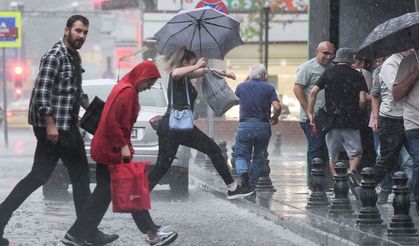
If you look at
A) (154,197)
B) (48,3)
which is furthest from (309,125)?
(48,3)

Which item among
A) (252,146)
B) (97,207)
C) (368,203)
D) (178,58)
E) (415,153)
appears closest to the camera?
(97,207)

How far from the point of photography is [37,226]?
11594mm

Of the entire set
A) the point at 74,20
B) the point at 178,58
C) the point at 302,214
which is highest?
the point at 74,20

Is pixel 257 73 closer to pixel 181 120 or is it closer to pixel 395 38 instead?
pixel 181 120

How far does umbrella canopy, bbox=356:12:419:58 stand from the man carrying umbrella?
15cm

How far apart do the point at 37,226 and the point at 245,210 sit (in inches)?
114

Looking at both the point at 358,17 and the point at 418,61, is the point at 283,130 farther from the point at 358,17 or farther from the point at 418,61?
the point at 418,61

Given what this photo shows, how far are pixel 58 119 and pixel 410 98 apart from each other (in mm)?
3203

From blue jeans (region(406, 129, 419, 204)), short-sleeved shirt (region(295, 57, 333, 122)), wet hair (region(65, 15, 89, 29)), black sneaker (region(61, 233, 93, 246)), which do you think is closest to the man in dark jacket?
short-sleeved shirt (region(295, 57, 333, 122))

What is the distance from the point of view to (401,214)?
9.84 meters

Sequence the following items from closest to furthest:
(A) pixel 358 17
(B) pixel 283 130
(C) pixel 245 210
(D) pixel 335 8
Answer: (C) pixel 245 210 < (D) pixel 335 8 < (A) pixel 358 17 < (B) pixel 283 130

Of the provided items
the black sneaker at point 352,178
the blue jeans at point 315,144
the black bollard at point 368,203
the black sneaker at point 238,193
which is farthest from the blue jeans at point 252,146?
the black bollard at point 368,203

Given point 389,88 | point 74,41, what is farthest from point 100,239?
point 389,88

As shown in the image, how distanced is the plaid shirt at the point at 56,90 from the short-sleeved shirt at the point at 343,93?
4.28 meters
